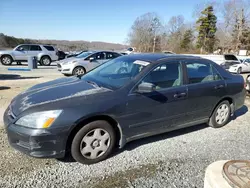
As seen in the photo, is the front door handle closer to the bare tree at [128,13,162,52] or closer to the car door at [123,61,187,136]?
the car door at [123,61,187,136]

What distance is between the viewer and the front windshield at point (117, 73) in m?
3.41

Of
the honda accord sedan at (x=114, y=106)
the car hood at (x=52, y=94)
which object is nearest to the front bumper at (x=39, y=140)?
the honda accord sedan at (x=114, y=106)

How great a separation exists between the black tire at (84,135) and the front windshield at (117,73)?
0.59 metres

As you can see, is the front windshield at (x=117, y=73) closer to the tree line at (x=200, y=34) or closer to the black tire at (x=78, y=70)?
the black tire at (x=78, y=70)

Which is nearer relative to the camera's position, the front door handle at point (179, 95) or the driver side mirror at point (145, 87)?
the driver side mirror at point (145, 87)

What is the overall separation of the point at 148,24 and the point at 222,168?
187ft

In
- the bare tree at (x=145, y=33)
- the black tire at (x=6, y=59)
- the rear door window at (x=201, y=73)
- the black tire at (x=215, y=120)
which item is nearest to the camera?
the rear door window at (x=201, y=73)

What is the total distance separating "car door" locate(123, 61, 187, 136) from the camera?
3.21 meters

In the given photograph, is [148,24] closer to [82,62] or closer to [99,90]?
[82,62]

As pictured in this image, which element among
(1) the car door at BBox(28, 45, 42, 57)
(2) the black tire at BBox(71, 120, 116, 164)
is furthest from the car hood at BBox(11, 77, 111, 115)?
(1) the car door at BBox(28, 45, 42, 57)

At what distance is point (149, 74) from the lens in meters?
3.44

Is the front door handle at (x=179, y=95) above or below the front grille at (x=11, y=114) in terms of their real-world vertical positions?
above

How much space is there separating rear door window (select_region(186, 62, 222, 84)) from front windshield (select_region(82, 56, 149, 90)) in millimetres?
914

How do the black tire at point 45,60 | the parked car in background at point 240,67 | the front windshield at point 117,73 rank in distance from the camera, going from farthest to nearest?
the black tire at point 45,60 < the parked car in background at point 240,67 < the front windshield at point 117,73
